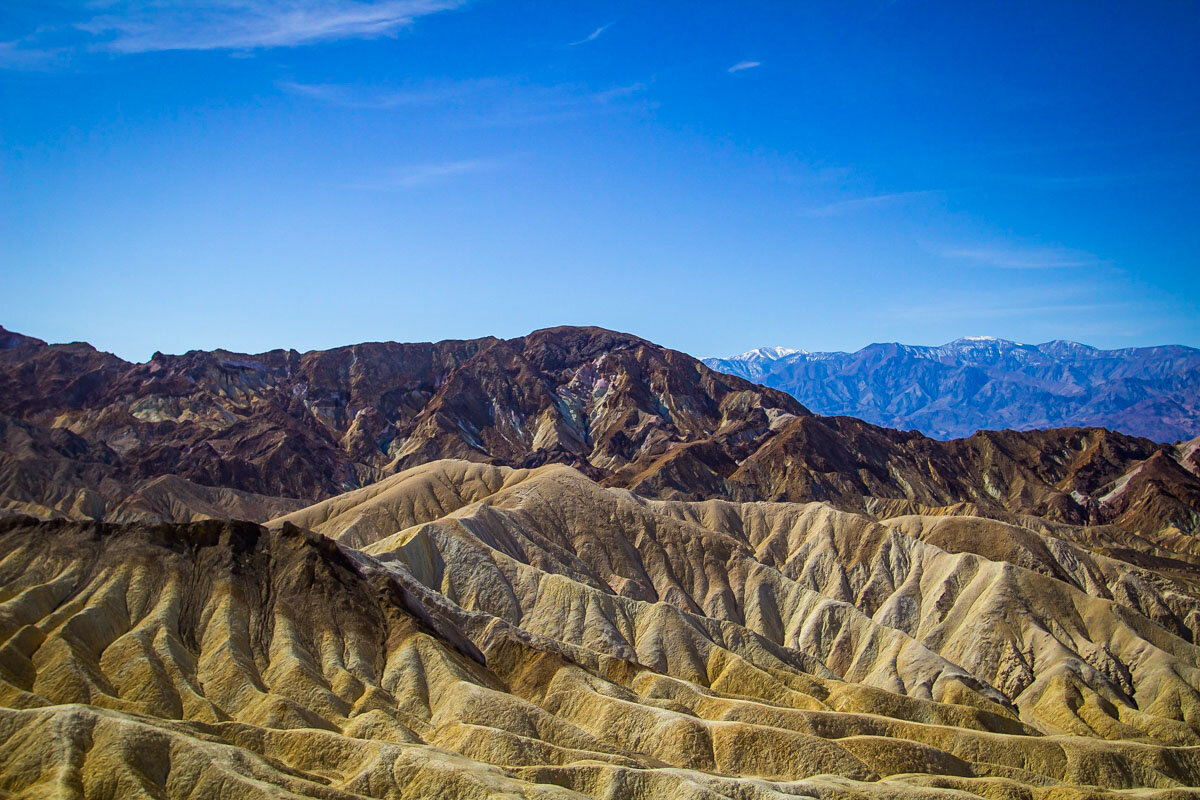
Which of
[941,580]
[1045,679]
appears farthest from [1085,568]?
[1045,679]

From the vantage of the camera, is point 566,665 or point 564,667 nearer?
point 564,667

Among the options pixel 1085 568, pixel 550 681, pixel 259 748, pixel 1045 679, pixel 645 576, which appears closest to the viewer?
pixel 259 748

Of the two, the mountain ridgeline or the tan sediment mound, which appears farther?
the tan sediment mound

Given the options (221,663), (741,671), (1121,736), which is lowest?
(1121,736)

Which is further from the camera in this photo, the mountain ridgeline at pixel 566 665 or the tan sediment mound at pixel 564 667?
the tan sediment mound at pixel 564 667

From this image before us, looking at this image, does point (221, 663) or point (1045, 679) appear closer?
point (221, 663)

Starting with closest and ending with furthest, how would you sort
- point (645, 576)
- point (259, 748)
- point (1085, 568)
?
1. point (259, 748)
2. point (645, 576)
3. point (1085, 568)

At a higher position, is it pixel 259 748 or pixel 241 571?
pixel 241 571

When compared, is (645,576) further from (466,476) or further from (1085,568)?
(1085,568)
